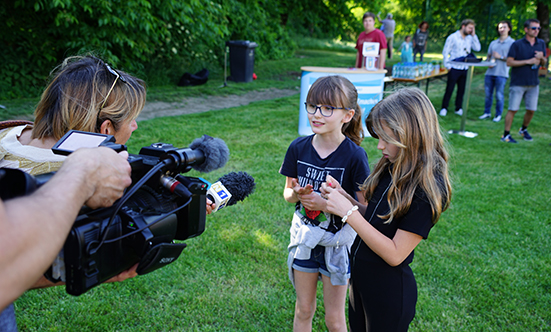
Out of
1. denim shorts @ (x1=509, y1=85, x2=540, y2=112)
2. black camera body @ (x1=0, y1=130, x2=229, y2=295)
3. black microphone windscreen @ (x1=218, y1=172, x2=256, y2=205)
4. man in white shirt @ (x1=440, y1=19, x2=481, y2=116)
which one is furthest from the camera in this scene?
man in white shirt @ (x1=440, y1=19, x2=481, y2=116)

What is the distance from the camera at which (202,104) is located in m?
9.59

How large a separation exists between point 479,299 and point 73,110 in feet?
9.69

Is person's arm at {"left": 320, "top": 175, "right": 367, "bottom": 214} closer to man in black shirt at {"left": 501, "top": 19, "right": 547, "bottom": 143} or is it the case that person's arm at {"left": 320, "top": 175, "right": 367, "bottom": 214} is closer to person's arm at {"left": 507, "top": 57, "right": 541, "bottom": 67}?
man in black shirt at {"left": 501, "top": 19, "right": 547, "bottom": 143}

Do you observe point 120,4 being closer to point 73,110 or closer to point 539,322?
point 73,110

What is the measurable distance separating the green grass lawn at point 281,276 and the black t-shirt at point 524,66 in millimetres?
2230

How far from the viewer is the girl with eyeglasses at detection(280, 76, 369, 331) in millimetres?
2123

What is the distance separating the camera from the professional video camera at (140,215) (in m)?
1.02

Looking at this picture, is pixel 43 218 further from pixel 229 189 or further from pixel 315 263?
pixel 315 263

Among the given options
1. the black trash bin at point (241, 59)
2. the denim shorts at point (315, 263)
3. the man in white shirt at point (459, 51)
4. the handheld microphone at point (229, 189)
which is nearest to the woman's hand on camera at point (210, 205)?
the handheld microphone at point (229, 189)

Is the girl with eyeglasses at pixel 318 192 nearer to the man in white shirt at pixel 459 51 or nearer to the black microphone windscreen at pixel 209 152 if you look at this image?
the black microphone windscreen at pixel 209 152

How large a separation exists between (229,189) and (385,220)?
2.35ft

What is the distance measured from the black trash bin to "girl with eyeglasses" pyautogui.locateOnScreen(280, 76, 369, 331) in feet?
35.3

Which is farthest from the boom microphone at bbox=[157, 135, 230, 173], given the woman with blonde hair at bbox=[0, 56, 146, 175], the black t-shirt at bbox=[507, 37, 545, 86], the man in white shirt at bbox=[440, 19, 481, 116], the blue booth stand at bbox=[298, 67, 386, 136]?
the man in white shirt at bbox=[440, 19, 481, 116]

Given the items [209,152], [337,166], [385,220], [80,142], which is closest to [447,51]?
[337,166]
